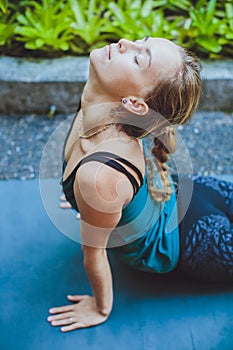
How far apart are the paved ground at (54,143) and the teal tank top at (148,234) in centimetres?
77

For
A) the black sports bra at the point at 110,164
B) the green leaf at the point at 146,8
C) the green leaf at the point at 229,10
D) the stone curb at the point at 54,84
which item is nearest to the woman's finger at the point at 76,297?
the black sports bra at the point at 110,164

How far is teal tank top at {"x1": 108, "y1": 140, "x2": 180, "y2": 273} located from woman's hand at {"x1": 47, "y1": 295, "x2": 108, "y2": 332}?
0.18 metres

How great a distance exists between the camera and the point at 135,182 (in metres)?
1.28

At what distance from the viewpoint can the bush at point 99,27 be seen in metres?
2.65

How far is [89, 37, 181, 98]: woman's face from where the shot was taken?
1173 mm

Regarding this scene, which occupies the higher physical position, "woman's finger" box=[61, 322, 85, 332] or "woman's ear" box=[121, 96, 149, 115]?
"woman's ear" box=[121, 96, 149, 115]

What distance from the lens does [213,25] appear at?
8.82ft

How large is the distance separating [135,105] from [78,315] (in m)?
0.71

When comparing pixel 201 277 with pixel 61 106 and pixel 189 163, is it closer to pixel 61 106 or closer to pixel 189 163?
pixel 189 163

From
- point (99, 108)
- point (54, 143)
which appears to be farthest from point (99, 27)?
point (99, 108)

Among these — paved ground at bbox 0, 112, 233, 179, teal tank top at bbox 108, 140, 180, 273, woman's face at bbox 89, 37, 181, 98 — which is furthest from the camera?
paved ground at bbox 0, 112, 233, 179

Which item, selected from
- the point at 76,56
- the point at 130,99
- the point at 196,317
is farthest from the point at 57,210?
the point at 76,56

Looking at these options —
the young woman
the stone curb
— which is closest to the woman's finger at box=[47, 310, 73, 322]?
the young woman

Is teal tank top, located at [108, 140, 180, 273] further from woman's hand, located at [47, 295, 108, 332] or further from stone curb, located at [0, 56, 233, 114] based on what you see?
stone curb, located at [0, 56, 233, 114]
